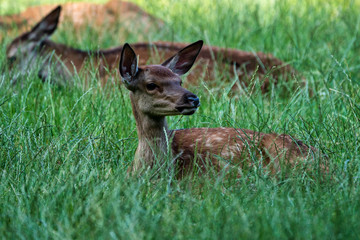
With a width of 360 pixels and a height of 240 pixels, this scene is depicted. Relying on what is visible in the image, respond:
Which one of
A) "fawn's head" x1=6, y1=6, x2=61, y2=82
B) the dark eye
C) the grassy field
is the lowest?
the grassy field

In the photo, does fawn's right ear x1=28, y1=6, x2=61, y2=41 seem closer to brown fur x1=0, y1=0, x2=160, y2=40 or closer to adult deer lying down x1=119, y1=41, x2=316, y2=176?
brown fur x1=0, y1=0, x2=160, y2=40

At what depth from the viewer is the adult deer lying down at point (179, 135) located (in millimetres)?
3645

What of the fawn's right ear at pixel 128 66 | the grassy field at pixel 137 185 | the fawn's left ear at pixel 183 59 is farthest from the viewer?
the fawn's left ear at pixel 183 59

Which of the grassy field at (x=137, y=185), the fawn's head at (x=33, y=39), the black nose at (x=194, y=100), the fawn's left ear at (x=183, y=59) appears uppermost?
the fawn's head at (x=33, y=39)

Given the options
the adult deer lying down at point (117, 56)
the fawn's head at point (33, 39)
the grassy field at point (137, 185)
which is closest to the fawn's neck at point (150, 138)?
the grassy field at point (137, 185)

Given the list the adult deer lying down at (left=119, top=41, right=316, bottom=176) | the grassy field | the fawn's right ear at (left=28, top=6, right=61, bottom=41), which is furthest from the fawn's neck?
the fawn's right ear at (left=28, top=6, right=61, bottom=41)

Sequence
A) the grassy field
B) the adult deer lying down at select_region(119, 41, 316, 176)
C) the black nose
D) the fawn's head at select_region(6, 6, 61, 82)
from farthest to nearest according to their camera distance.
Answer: the fawn's head at select_region(6, 6, 61, 82), the adult deer lying down at select_region(119, 41, 316, 176), the black nose, the grassy field

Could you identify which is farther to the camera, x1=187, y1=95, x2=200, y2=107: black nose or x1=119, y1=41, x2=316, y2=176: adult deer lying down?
x1=119, y1=41, x2=316, y2=176: adult deer lying down

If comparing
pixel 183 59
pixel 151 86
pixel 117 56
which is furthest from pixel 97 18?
pixel 151 86

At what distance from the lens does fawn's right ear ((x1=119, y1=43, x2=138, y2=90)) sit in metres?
3.77

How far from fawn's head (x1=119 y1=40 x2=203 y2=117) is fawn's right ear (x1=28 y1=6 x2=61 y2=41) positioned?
2.71 meters

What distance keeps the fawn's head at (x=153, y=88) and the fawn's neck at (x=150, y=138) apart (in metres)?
0.05

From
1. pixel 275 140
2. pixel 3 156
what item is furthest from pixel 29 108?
pixel 275 140

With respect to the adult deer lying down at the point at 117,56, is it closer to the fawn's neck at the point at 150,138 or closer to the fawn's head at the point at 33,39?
the fawn's head at the point at 33,39
